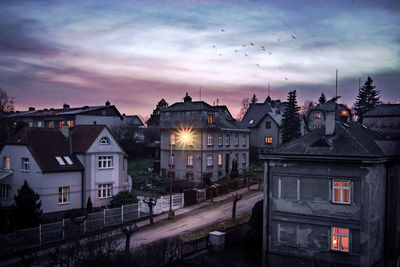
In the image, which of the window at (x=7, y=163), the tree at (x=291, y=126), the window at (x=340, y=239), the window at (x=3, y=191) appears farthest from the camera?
the tree at (x=291, y=126)

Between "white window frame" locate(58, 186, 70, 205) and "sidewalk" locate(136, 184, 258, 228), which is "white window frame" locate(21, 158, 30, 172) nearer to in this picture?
"white window frame" locate(58, 186, 70, 205)

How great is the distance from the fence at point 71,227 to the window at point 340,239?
15605mm

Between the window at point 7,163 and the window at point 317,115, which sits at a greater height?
the window at point 317,115

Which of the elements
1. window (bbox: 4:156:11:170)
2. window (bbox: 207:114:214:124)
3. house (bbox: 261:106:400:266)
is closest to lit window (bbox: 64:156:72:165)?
window (bbox: 4:156:11:170)

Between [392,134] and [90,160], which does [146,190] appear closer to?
[90,160]

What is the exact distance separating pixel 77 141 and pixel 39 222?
1127 cm

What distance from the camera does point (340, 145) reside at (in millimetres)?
21672

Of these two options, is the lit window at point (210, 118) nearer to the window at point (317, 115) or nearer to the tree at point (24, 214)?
the window at point (317, 115)

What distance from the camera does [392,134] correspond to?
2825 cm

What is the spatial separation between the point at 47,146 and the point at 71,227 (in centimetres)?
1049

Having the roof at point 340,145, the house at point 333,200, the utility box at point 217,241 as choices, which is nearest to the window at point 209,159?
the utility box at point 217,241

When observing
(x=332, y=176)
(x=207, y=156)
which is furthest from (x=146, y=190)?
(x=332, y=176)

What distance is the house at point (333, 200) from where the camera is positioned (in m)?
20.5

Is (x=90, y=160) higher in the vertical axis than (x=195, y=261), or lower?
higher
